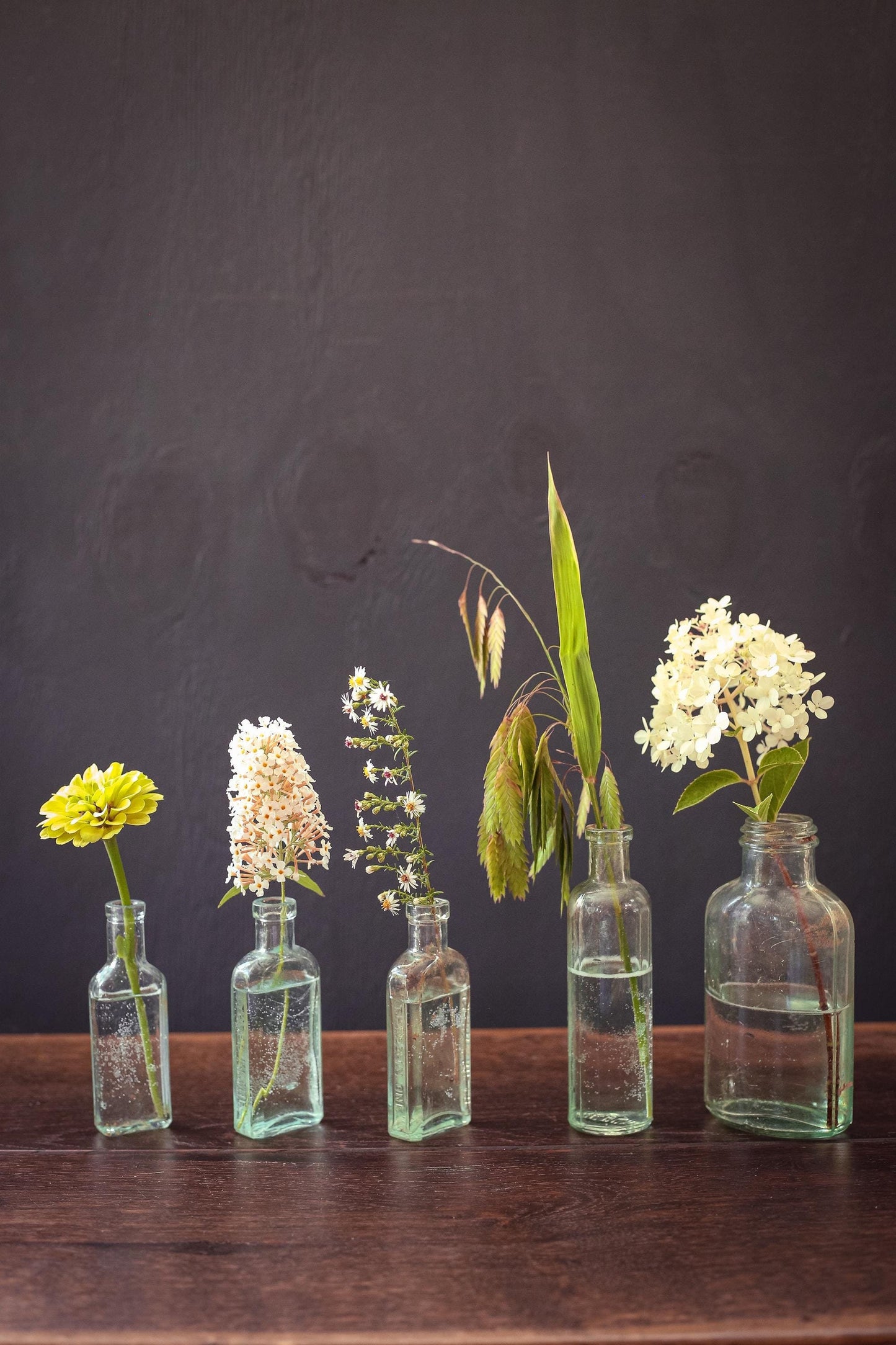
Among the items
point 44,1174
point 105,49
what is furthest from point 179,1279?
point 105,49

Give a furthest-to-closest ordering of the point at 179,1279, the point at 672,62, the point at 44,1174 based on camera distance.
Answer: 1. the point at 672,62
2. the point at 44,1174
3. the point at 179,1279

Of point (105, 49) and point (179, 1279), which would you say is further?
point (105, 49)

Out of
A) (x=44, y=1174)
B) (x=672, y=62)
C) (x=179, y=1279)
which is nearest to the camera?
(x=179, y=1279)

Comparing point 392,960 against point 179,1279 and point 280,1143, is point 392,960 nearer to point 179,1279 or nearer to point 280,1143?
point 280,1143

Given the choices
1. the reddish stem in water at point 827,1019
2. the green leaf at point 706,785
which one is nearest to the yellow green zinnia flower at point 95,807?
the green leaf at point 706,785

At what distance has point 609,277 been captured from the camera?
4.67 feet

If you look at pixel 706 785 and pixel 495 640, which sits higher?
pixel 495 640

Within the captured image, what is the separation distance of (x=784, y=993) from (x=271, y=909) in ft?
1.52

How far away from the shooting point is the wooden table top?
2.42 feet

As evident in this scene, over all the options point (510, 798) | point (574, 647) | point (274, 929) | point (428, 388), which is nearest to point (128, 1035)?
point (274, 929)

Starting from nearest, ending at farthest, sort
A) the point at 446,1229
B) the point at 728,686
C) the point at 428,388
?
the point at 446,1229
the point at 728,686
the point at 428,388

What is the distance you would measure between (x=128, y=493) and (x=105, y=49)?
547 mm

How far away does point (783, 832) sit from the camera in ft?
3.37

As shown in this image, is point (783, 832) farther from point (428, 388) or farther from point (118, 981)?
point (428, 388)
